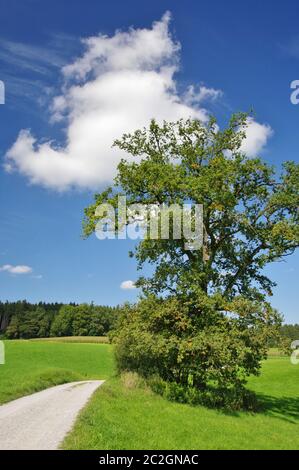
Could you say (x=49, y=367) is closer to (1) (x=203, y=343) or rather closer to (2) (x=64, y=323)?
(1) (x=203, y=343)

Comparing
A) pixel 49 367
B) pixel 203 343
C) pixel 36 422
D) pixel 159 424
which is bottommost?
pixel 49 367

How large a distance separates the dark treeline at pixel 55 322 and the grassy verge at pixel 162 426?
133 m

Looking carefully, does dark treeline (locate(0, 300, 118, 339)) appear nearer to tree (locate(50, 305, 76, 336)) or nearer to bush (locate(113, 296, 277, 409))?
tree (locate(50, 305, 76, 336))

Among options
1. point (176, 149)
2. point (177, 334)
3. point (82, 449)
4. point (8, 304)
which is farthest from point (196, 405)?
point (8, 304)

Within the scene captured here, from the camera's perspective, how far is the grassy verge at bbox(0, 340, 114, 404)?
102 feet

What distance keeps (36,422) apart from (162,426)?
185 inches

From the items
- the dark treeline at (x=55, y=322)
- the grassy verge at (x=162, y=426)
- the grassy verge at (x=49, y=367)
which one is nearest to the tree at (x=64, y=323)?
the dark treeline at (x=55, y=322)

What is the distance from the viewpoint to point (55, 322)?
158 metres

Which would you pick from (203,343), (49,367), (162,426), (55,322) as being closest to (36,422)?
(162,426)

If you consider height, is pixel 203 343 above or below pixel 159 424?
above

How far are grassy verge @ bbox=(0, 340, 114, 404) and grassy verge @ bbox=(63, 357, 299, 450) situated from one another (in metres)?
7.63

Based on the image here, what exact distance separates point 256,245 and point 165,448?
17698 mm

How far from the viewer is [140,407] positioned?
20.8 meters
